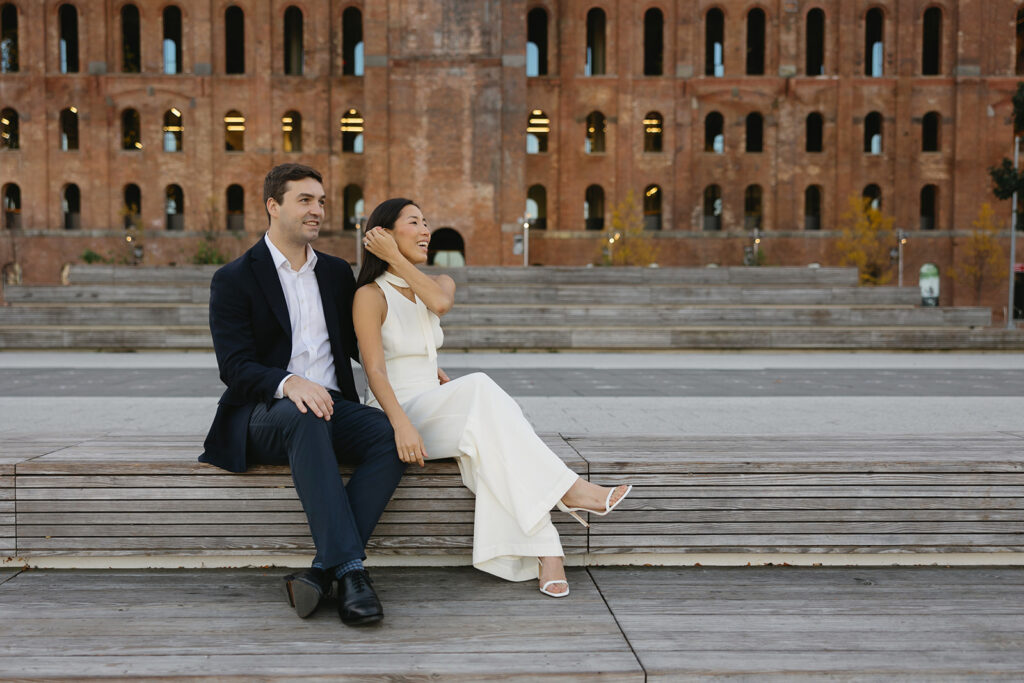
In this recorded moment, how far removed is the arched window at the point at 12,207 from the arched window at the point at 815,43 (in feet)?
128

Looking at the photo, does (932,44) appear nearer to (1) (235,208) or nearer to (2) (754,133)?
(2) (754,133)

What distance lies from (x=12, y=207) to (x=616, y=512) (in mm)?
41906

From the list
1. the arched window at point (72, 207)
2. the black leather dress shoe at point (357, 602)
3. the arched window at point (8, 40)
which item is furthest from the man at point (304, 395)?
the arched window at point (8, 40)

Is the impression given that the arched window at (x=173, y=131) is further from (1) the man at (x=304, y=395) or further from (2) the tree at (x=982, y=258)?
(2) the tree at (x=982, y=258)

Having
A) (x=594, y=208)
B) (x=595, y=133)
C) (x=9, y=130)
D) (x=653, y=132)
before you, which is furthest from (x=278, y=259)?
(x=9, y=130)

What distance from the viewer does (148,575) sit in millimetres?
3018

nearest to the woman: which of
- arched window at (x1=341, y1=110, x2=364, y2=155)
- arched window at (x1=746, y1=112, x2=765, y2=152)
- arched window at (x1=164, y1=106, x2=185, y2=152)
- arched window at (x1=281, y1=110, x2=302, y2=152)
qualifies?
arched window at (x1=341, y1=110, x2=364, y2=155)

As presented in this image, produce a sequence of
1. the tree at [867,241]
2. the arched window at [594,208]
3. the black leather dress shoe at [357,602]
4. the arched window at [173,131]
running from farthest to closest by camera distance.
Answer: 1. the arched window at [594,208]
2. the arched window at [173,131]
3. the tree at [867,241]
4. the black leather dress shoe at [357,602]

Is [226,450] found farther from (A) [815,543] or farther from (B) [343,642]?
(A) [815,543]

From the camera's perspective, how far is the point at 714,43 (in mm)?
36906

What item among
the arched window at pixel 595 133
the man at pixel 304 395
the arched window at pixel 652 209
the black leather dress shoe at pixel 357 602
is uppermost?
the arched window at pixel 595 133

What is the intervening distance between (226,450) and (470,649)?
1.31 meters

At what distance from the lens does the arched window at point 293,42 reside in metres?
36.0

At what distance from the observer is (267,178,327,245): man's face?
10.4ft
